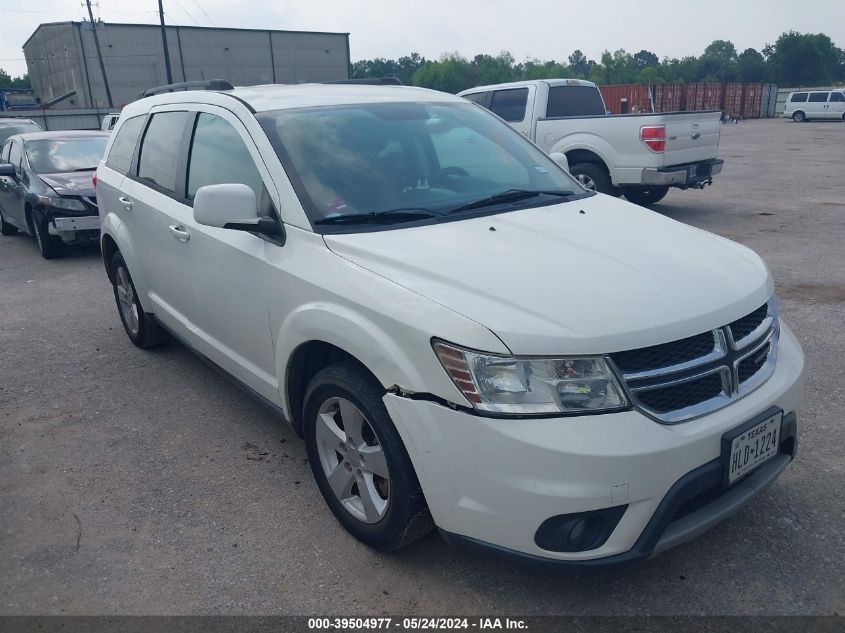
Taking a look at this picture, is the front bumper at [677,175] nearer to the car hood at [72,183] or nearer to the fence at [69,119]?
the car hood at [72,183]

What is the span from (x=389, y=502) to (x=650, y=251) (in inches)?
56.1

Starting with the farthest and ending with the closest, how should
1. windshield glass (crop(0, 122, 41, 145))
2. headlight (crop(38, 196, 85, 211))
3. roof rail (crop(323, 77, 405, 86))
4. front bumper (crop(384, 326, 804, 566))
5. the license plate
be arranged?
windshield glass (crop(0, 122, 41, 145)) → headlight (crop(38, 196, 85, 211)) → roof rail (crop(323, 77, 405, 86)) → the license plate → front bumper (crop(384, 326, 804, 566))

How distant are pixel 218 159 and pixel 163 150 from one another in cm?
94

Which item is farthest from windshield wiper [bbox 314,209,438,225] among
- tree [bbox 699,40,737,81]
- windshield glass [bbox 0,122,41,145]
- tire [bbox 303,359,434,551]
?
tree [bbox 699,40,737,81]

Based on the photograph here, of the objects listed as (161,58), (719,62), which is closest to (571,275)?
(161,58)

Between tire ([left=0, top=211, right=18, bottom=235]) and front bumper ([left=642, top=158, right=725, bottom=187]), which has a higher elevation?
front bumper ([left=642, top=158, right=725, bottom=187])

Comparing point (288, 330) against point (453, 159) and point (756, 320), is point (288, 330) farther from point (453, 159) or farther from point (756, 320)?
point (756, 320)

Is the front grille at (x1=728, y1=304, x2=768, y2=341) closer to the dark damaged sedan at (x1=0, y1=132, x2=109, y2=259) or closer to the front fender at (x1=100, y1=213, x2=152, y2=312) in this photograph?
the front fender at (x1=100, y1=213, x2=152, y2=312)

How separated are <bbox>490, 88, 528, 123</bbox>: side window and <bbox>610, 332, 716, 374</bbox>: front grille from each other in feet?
29.6

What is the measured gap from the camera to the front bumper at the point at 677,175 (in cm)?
930

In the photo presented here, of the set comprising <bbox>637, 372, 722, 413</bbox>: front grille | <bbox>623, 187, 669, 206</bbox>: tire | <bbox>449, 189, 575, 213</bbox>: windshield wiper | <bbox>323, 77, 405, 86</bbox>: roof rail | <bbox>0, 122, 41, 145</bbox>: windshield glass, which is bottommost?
<bbox>623, 187, 669, 206</bbox>: tire

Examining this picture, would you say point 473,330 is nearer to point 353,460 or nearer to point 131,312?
point 353,460

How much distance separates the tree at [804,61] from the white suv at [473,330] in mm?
114816

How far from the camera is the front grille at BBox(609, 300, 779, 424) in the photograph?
7.50 feet
